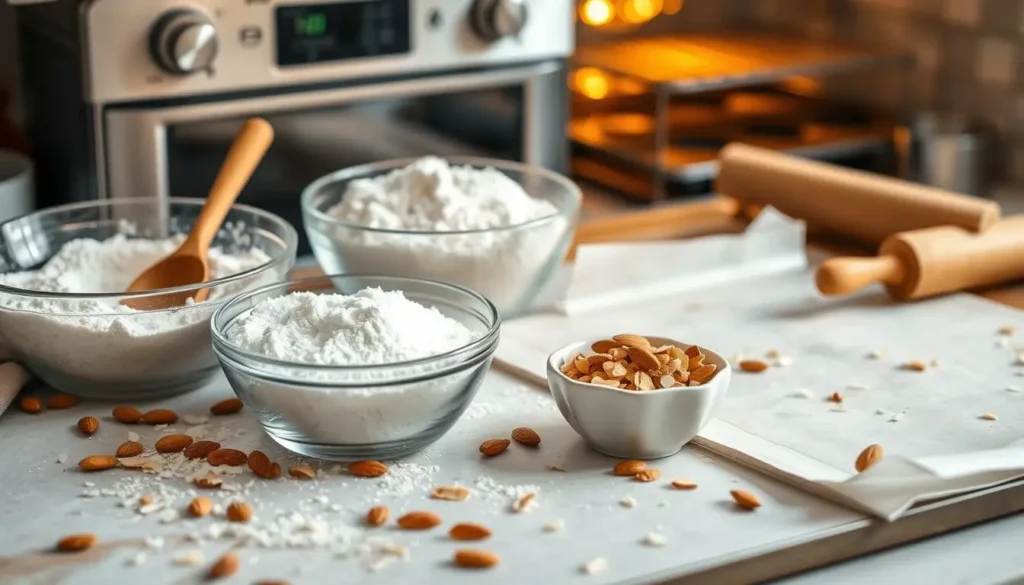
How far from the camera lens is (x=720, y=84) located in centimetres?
193

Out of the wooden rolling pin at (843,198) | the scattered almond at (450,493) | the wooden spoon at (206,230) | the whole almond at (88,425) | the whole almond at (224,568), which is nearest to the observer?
the whole almond at (224,568)

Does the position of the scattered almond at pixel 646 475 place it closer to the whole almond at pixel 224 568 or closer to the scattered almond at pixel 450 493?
the scattered almond at pixel 450 493

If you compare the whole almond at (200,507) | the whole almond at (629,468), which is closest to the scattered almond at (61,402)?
the whole almond at (200,507)

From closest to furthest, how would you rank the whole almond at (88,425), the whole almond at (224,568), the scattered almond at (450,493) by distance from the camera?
the whole almond at (224,568)
the scattered almond at (450,493)
the whole almond at (88,425)

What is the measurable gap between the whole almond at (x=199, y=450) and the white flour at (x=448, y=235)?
0.29m

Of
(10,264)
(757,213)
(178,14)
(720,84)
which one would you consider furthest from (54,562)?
(720,84)

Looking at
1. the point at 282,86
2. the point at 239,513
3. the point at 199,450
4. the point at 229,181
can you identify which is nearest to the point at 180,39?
the point at 282,86

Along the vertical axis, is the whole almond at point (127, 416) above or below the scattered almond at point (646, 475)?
above

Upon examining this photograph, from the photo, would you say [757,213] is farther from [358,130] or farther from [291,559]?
[291,559]

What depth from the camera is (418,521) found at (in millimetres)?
888

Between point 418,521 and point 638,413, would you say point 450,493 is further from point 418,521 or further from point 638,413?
point 638,413

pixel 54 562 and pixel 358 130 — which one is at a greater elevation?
pixel 358 130

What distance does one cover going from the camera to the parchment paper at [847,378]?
95cm

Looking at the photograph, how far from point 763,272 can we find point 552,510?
612 mm
